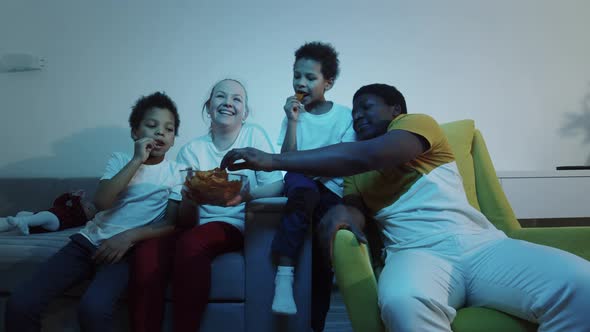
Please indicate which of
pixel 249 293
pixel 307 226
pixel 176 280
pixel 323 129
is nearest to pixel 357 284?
pixel 307 226

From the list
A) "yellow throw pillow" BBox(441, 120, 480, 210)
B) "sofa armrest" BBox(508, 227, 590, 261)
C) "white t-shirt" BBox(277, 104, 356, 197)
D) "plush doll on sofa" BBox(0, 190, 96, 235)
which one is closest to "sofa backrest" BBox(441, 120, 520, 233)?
"yellow throw pillow" BBox(441, 120, 480, 210)

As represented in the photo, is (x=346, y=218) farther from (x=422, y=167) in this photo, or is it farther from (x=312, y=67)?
(x=312, y=67)

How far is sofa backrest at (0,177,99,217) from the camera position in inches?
83.8

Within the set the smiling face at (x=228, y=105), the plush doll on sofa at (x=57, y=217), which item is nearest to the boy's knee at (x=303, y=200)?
the smiling face at (x=228, y=105)

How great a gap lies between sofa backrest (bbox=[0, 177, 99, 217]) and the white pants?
1.77 metres

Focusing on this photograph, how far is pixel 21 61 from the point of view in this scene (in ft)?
7.64

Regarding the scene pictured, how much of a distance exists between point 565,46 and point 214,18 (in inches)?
84.3

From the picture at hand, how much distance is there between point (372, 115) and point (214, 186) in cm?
59

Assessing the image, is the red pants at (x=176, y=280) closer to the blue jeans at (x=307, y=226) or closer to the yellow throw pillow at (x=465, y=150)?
the blue jeans at (x=307, y=226)

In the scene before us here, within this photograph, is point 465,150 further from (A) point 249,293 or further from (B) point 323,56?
(A) point 249,293

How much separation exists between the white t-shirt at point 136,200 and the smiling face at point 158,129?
0.22 ft

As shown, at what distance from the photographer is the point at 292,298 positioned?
1.25 meters

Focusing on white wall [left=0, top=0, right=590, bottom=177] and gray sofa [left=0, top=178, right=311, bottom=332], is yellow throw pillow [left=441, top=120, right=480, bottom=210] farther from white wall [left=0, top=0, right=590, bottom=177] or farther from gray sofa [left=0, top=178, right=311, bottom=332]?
white wall [left=0, top=0, right=590, bottom=177]

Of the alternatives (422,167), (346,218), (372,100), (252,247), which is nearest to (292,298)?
(252,247)
